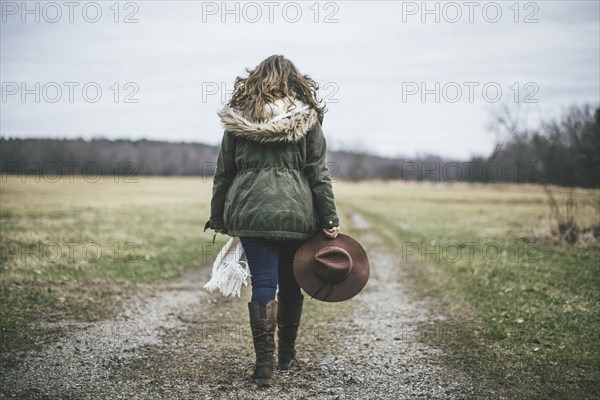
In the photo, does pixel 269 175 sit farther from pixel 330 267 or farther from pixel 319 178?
pixel 330 267

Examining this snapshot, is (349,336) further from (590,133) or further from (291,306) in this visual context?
(590,133)

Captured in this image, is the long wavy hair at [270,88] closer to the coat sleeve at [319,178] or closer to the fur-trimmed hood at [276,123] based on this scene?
the fur-trimmed hood at [276,123]

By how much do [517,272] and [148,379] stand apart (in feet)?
22.9

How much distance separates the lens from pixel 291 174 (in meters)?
3.44

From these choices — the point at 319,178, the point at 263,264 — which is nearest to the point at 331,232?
the point at 319,178

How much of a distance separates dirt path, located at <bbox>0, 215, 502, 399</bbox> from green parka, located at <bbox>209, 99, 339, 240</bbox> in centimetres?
117

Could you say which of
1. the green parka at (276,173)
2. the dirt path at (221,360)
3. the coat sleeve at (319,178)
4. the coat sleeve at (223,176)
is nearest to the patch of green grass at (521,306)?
the dirt path at (221,360)

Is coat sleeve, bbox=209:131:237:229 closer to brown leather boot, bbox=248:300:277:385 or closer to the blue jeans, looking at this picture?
the blue jeans

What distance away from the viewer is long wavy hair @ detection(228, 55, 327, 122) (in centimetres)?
337

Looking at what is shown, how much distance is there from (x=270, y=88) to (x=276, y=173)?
62 cm

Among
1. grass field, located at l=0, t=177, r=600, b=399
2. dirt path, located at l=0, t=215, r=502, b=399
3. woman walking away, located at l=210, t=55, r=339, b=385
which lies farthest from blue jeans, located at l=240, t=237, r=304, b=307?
grass field, located at l=0, t=177, r=600, b=399

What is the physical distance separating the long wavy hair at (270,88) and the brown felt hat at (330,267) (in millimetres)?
998

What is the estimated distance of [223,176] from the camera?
357cm

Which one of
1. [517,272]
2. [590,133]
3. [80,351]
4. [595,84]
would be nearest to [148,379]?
[80,351]
